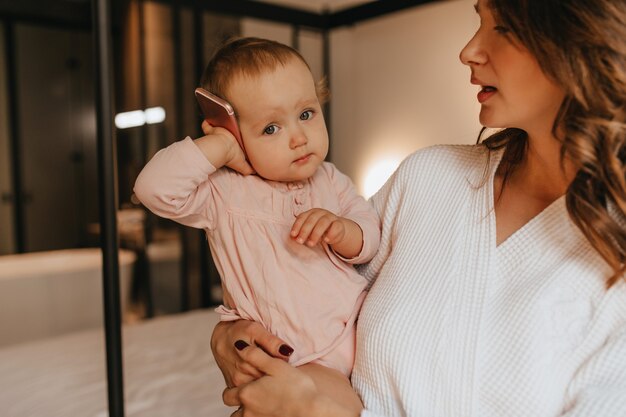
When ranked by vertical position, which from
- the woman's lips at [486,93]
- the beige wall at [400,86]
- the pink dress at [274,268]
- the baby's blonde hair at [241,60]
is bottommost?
the pink dress at [274,268]

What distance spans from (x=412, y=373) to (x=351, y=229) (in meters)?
0.25

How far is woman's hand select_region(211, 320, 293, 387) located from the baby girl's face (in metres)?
0.25

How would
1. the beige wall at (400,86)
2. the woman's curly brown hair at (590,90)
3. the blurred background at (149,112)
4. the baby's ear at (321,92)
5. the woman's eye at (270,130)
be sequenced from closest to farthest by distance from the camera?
the woman's curly brown hair at (590,90)
the woman's eye at (270,130)
the baby's ear at (321,92)
the beige wall at (400,86)
the blurred background at (149,112)

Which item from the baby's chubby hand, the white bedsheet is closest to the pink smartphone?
the baby's chubby hand

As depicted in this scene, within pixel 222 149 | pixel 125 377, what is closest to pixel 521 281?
pixel 222 149

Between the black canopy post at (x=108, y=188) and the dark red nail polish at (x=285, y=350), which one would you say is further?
the dark red nail polish at (x=285, y=350)

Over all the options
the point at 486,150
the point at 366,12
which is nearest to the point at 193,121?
the point at 366,12

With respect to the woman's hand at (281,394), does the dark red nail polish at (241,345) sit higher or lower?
higher

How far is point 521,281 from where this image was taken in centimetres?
91

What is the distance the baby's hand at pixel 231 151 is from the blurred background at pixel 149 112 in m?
2.60

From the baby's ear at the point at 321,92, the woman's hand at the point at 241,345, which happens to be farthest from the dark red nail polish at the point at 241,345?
the baby's ear at the point at 321,92

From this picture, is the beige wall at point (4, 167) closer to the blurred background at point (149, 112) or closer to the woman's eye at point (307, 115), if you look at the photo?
the blurred background at point (149, 112)

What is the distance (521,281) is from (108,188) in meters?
0.62

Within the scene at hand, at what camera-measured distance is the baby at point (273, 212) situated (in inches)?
35.6
